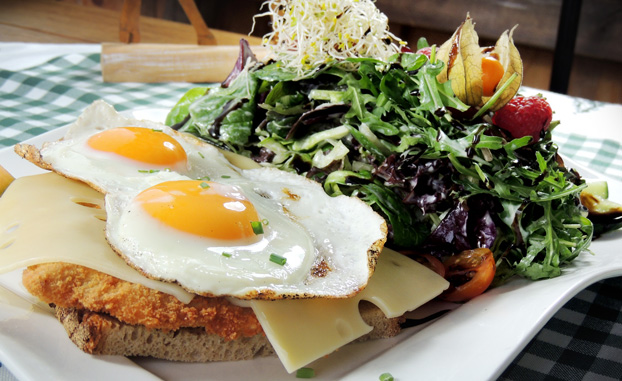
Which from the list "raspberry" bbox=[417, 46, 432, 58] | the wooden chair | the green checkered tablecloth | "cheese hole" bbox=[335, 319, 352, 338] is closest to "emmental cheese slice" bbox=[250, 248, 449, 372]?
"cheese hole" bbox=[335, 319, 352, 338]

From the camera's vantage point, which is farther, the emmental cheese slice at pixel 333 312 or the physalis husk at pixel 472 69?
the physalis husk at pixel 472 69

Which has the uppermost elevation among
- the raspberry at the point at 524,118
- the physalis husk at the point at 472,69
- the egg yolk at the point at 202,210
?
the physalis husk at the point at 472,69

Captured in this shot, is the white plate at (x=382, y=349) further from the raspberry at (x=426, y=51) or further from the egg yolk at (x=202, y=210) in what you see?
the raspberry at (x=426, y=51)

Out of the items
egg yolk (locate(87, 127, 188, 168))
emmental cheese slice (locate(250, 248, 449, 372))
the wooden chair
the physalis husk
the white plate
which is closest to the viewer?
the white plate

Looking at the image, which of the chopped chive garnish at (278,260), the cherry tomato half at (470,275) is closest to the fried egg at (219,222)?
the chopped chive garnish at (278,260)

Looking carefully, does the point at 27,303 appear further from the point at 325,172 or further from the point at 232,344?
the point at 325,172

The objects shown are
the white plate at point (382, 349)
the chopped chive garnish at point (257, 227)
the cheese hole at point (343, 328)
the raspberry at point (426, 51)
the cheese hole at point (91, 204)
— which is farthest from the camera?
the raspberry at point (426, 51)

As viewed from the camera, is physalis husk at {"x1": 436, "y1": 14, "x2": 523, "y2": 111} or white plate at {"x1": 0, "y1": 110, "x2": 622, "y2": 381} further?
physalis husk at {"x1": 436, "y1": 14, "x2": 523, "y2": 111}

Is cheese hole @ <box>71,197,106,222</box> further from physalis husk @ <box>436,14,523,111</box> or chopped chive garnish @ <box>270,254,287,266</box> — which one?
physalis husk @ <box>436,14,523,111</box>

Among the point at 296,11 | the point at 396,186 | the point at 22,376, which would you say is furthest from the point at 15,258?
the point at 296,11
